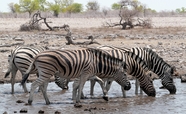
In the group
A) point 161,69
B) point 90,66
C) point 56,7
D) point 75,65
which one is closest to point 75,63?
point 75,65

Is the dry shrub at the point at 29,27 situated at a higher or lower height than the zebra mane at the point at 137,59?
lower

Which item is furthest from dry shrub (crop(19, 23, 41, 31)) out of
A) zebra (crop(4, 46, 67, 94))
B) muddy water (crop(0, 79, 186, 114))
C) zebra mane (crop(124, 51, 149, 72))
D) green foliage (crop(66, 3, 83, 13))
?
green foliage (crop(66, 3, 83, 13))

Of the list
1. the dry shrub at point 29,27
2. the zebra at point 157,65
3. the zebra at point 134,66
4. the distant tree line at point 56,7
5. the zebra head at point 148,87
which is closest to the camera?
the zebra at point 134,66

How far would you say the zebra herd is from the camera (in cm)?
850

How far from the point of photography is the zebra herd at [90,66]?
8.50 meters

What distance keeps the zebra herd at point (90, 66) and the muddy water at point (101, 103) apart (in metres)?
0.19

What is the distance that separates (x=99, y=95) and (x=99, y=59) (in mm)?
1375

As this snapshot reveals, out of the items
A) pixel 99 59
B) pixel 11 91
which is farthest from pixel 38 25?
pixel 99 59

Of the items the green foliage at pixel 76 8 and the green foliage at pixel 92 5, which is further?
the green foliage at pixel 92 5

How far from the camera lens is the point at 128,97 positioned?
989cm

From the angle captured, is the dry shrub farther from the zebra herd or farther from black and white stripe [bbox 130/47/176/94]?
black and white stripe [bbox 130/47/176/94]

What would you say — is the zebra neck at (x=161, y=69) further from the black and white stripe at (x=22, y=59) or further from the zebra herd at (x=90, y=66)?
the black and white stripe at (x=22, y=59)

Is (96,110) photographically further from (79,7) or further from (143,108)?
(79,7)

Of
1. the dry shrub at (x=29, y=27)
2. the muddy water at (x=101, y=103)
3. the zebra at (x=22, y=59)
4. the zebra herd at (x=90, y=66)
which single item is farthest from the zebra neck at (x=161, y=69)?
the dry shrub at (x=29, y=27)
